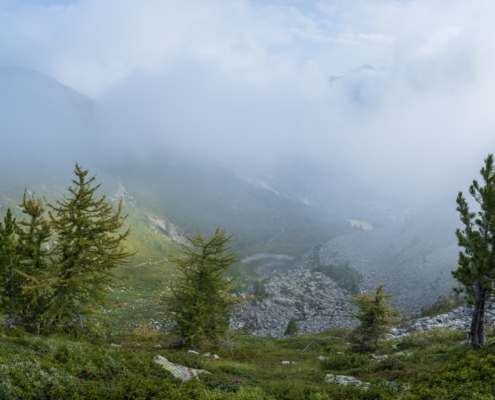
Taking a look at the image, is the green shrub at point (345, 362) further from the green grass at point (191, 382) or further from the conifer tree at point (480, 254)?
the conifer tree at point (480, 254)

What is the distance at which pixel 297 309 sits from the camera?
82938mm

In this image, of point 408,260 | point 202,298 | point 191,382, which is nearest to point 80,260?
point 202,298

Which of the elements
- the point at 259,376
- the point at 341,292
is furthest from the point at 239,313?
the point at 259,376

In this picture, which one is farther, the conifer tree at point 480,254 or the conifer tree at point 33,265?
the conifer tree at point 33,265

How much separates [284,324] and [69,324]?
57.5m

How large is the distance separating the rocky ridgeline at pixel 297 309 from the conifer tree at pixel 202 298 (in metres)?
34.4

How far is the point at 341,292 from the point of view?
100m

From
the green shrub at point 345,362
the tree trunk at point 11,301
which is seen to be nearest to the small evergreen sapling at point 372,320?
the green shrub at point 345,362

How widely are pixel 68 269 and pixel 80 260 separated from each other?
2.74ft

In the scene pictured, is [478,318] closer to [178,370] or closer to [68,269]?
[178,370]

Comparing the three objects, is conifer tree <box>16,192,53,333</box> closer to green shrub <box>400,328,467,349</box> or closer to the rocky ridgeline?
green shrub <box>400,328,467,349</box>

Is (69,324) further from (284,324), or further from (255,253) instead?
(255,253)

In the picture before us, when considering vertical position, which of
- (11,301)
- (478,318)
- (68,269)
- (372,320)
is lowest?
(11,301)

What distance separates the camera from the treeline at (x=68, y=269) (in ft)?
68.1
